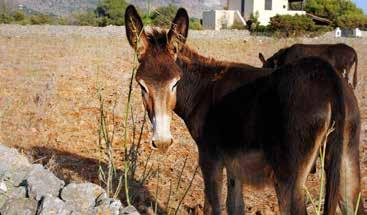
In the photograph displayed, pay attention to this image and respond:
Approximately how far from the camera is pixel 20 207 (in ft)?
14.4

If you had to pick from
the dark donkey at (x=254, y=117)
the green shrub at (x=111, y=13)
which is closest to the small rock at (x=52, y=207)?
the dark donkey at (x=254, y=117)

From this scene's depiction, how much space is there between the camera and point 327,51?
13.0 metres

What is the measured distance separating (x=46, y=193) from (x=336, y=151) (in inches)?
88.0

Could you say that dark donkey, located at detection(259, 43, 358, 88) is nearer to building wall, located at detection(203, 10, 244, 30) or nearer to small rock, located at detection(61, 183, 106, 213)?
small rock, located at detection(61, 183, 106, 213)

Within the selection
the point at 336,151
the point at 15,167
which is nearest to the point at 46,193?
the point at 15,167

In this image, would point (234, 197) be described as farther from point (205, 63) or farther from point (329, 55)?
point (329, 55)

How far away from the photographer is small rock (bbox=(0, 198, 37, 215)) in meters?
4.36

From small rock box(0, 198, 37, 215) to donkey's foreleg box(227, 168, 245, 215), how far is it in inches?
72.3

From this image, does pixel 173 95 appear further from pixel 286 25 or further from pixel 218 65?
pixel 286 25

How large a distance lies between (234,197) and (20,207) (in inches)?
80.4

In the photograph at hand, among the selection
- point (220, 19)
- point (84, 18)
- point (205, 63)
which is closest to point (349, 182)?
point (205, 63)

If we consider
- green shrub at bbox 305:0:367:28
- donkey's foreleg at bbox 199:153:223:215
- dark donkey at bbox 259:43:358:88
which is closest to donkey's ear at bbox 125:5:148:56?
donkey's foreleg at bbox 199:153:223:215

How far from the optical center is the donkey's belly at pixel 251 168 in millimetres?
4359

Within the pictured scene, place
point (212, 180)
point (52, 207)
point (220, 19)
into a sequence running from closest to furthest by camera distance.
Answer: point (52, 207) → point (212, 180) → point (220, 19)
